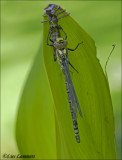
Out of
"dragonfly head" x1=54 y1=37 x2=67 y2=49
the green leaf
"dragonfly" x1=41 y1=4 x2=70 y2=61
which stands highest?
"dragonfly" x1=41 y1=4 x2=70 y2=61

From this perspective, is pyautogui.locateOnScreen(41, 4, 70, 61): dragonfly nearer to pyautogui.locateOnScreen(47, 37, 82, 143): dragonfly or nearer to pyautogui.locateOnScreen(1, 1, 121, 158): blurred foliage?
pyautogui.locateOnScreen(47, 37, 82, 143): dragonfly

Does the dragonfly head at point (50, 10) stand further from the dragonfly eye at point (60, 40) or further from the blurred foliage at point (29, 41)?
the blurred foliage at point (29, 41)

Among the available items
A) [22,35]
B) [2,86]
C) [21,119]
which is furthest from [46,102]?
[22,35]

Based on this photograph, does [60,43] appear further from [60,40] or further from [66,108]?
[66,108]

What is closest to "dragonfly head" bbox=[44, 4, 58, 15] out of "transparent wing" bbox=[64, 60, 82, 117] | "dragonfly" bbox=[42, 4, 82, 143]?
"dragonfly" bbox=[42, 4, 82, 143]

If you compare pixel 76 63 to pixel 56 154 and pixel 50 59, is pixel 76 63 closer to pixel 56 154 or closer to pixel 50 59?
pixel 50 59

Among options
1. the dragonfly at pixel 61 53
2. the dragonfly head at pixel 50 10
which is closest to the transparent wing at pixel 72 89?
the dragonfly at pixel 61 53
